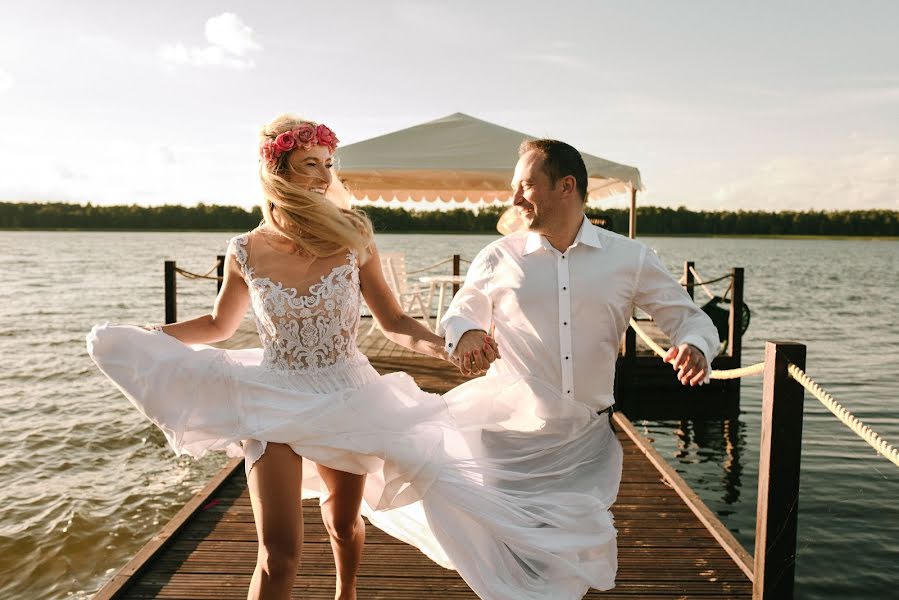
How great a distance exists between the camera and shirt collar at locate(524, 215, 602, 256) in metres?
2.52

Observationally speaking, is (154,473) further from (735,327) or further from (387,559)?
(735,327)

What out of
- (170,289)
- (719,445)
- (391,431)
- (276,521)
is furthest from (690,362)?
(170,289)

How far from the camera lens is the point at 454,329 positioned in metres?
2.36

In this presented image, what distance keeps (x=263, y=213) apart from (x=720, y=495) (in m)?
6.53

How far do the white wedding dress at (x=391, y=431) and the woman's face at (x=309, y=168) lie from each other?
0.25m

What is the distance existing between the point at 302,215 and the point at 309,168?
Answer: 0.62ft

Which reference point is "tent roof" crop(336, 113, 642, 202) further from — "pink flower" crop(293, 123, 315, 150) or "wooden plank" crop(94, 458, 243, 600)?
"pink flower" crop(293, 123, 315, 150)

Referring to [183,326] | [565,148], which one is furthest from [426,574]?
[565,148]

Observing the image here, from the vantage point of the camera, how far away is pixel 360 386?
2.43 metres

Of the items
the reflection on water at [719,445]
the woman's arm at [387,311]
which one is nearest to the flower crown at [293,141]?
the woman's arm at [387,311]

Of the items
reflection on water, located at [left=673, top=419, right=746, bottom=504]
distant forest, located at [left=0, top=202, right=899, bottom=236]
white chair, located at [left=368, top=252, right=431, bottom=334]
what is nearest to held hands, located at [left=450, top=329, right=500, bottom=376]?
reflection on water, located at [left=673, top=419, right=746, bottom=504]

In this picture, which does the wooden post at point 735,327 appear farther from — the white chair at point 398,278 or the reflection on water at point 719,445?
the white chair at point 398,278

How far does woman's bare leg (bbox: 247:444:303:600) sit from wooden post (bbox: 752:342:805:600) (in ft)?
5.20

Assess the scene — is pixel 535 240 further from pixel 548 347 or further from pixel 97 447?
pixel 97 447
